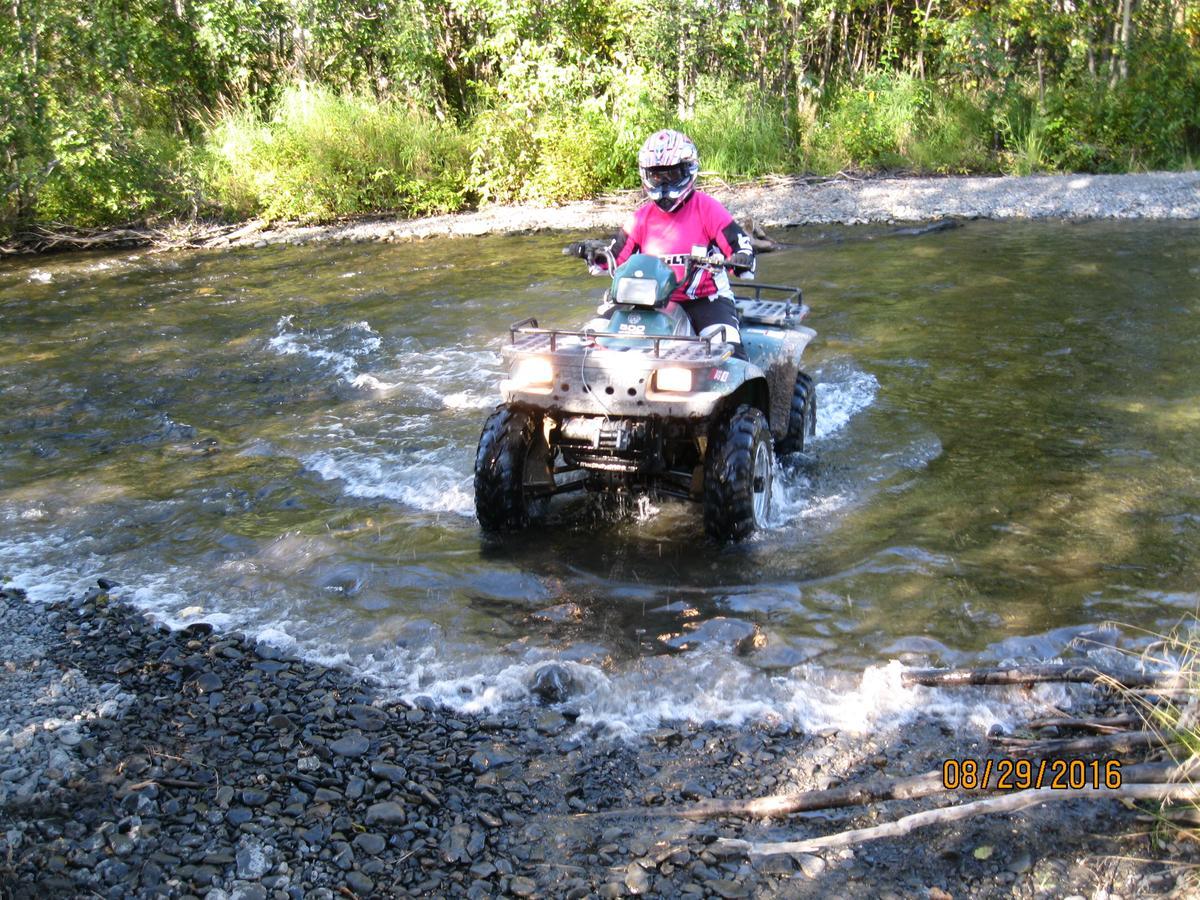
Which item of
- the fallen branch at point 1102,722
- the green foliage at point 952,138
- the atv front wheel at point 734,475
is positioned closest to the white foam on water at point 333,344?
→ the atv front wheel at point 734,475

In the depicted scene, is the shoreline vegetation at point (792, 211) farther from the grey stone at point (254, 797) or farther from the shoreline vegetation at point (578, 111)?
the grey stone at point (254, 797)

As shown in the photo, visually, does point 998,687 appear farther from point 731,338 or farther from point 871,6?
point 871,6

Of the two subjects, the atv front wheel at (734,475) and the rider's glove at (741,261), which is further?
the rider's glove at (741,261)

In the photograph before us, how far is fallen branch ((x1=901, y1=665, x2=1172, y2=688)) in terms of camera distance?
3982mm

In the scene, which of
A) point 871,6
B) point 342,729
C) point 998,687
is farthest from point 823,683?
point 871,6

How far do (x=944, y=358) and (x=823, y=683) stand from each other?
513cm

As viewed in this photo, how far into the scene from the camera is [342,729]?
13.6ft

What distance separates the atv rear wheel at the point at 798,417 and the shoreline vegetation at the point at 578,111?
403 inches

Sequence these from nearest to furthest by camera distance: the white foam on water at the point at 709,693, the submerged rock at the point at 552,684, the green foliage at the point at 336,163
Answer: the white foam on water at the point at 709,693 → the submerged rock at the point at 552,684 → the green foliage at the point at 336,163

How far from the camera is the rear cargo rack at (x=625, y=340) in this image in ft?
17.3

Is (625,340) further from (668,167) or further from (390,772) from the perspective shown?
(390,772)

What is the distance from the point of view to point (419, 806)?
3656mm
